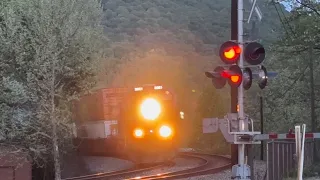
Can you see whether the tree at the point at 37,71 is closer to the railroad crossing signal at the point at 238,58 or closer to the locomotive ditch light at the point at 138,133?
the locomotive ditch light at the point at 138,133

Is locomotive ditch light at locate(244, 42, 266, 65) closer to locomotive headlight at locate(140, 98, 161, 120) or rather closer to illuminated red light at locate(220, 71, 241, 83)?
illuminated red light at locate(220, 71, 241, 83)

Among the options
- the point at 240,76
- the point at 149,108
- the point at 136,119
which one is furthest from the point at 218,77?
the point at 136,119

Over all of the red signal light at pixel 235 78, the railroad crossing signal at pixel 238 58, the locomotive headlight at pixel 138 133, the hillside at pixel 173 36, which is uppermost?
the hillside at pixel 173 36

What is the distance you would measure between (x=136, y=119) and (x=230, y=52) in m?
14.6

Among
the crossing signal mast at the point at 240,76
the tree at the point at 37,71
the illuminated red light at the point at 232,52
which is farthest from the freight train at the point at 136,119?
the illuminated red light at the point at 232,52

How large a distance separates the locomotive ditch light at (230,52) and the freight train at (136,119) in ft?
46.8

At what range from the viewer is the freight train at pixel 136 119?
24.7 meters

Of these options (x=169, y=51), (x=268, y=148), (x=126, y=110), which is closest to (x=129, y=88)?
(x=126, y=110)

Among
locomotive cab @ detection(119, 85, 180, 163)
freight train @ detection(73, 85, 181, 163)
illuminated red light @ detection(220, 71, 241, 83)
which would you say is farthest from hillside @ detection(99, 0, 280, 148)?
illuminated red light @ detection(220, 71, 241, 83)

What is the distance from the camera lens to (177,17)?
10556 centimetres

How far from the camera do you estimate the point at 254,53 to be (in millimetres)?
10406

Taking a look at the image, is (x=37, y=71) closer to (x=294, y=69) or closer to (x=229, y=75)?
(x=229, y=75)

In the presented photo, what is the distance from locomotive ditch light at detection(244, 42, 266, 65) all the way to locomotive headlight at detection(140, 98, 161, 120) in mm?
14316

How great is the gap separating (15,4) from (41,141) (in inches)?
195
